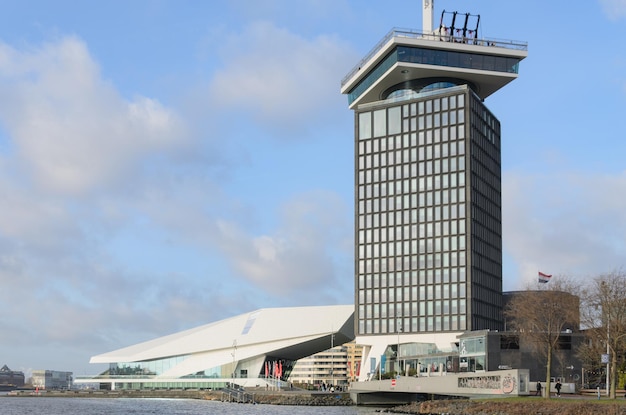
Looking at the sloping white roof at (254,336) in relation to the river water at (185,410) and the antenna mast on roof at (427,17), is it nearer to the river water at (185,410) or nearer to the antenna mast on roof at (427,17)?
the river water at (185,410)

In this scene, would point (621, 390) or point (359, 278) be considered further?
point (359, 278)

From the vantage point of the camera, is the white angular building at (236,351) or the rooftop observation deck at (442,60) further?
the white angular building at (236,351)

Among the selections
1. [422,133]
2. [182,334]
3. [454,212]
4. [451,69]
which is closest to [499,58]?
[451,69]

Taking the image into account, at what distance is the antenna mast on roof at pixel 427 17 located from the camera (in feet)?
488

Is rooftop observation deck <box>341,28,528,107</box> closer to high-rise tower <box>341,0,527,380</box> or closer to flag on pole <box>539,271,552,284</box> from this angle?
high-rise tower <box>341,0,527,380</box>

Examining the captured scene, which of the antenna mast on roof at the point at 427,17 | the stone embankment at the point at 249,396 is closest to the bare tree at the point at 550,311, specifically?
the stone embankment at the point at 249,396

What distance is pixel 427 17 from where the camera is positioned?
5896 inches

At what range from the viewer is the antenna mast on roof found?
5856 inches

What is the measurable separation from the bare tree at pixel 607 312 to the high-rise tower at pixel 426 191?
48.2 m

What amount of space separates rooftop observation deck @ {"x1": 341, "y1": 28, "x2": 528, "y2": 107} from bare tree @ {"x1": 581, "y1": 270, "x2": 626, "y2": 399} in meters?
60.9

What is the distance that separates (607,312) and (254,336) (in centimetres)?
8945

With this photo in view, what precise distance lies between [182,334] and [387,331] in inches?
2072

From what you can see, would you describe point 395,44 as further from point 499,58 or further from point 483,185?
point 483,185

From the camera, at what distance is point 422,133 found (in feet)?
477
